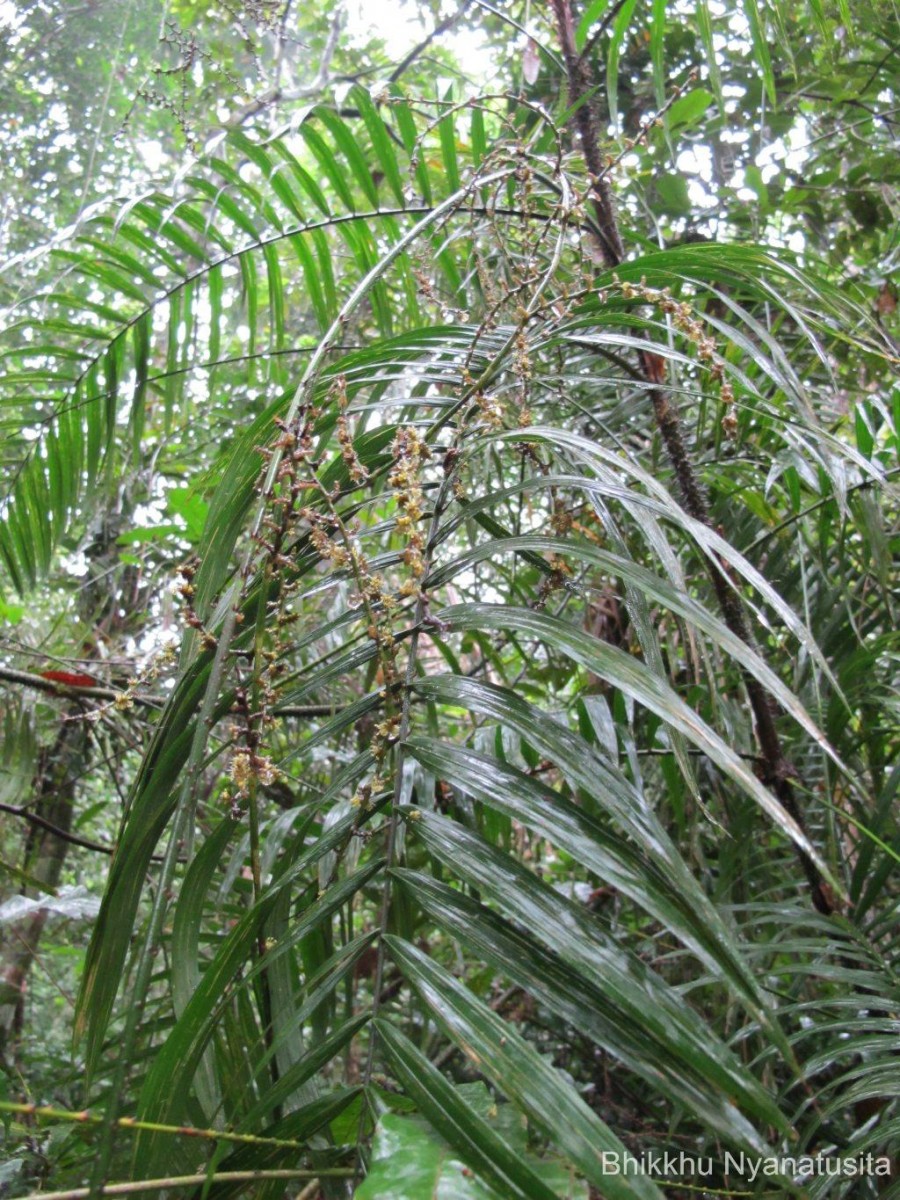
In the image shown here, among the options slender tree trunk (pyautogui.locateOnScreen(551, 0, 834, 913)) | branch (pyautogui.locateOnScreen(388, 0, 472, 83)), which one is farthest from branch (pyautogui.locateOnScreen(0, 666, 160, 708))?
branch (pyautogui.locateOnScreen(388, 0, 472, 83))

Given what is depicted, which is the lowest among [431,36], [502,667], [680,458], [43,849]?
[43,849]

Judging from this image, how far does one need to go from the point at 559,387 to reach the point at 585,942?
21.2 inches

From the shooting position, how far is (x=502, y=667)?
109 centimetres

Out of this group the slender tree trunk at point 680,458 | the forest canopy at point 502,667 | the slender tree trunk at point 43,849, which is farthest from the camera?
the slender tree trunk at point 43,849

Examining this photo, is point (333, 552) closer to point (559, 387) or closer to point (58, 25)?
point (559, 387)

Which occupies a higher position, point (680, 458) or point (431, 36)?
point (431, 36)

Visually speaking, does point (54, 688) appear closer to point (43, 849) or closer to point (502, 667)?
point (502, 667)

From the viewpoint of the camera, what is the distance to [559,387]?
29.4 inches

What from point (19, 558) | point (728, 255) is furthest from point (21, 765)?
point (728, 255)

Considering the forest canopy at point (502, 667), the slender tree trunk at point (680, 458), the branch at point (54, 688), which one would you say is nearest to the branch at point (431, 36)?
the forest canopy at point (502, 667)

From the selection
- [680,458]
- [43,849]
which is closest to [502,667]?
[680,458]

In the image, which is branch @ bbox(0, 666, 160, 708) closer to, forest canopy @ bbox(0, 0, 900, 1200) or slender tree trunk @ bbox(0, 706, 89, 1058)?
forest canopy @ bbox(0, 0, 900, 1200)

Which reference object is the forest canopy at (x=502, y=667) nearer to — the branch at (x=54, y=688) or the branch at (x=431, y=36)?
the branch at (x=54, y=688)

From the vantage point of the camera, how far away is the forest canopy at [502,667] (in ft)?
1.09
